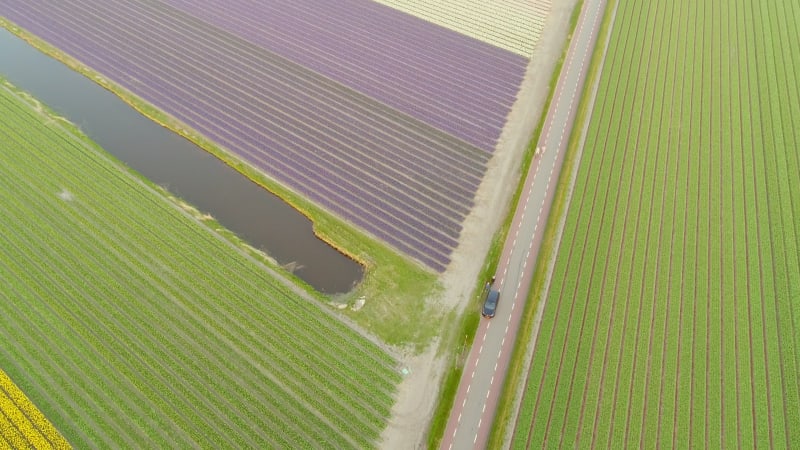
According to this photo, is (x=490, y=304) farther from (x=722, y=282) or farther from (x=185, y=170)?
(x=185, y=170)

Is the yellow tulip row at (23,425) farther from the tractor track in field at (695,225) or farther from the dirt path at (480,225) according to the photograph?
the tractor track in field at (695,225)

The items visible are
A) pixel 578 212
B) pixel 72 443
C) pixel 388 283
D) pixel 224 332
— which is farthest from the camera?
pixel 578 212

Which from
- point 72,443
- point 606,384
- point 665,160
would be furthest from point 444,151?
point 72,443

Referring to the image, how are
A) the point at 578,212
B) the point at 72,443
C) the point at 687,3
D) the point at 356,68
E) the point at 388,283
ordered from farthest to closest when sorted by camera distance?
the point at 687,3 < the point at 356,68 < the point at 578,212 < the point at 388,283 < the point at 72,443

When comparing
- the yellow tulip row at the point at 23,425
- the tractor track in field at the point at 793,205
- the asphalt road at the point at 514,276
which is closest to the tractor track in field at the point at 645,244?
the asphalt road at the point at 514,276

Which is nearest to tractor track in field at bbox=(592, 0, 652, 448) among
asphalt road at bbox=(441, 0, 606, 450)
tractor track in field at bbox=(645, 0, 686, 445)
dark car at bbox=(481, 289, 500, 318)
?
tractor track in field at bbox=(645, 0, 686, 445)

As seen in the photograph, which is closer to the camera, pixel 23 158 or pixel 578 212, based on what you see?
pixel 578 212

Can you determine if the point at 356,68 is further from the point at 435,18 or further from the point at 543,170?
the point at 543,170

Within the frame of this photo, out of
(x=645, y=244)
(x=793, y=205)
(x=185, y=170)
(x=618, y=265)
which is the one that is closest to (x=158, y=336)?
(x=185, y=170)
